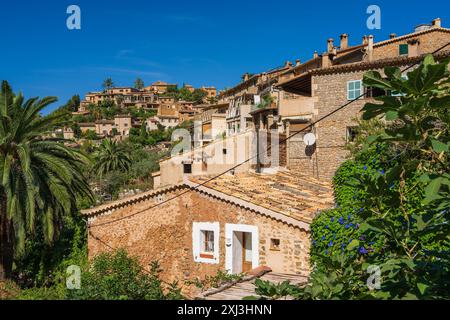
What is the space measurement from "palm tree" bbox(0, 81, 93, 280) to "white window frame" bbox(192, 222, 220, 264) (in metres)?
4.12

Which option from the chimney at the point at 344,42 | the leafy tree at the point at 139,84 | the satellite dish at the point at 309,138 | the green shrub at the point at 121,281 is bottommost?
the green shrub at the point at 121,281

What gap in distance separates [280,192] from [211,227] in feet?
9.48

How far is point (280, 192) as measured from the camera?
14531mm

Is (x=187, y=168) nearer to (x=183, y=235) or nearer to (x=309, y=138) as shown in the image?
(x=309, y=138)

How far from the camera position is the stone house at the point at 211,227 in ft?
38.0

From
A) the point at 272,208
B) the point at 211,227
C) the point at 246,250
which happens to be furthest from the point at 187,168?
the point at 272,208

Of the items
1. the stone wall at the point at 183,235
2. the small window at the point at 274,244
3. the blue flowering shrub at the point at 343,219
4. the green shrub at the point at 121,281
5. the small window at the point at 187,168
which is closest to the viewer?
the blue flowering shrub at the point at 343,219

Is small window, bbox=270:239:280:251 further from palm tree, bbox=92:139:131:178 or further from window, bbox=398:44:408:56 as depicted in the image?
Result: palm tree, bbox=92:139:131:178

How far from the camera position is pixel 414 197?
26.1 feet

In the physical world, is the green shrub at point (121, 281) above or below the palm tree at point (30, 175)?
below

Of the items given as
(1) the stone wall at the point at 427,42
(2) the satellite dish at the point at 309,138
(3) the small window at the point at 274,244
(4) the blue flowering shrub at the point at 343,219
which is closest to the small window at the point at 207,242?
(3) the small window at the point at 274,244

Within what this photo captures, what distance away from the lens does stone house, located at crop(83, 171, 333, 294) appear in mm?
11570

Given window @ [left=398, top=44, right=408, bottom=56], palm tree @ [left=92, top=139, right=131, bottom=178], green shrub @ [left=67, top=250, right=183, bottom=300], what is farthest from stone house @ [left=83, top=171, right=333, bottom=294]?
palm tree @ [left=92, top=139, right=131, bottom=178]

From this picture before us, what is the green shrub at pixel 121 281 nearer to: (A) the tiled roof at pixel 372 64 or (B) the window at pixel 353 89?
(B) the window at pixel 353 89
